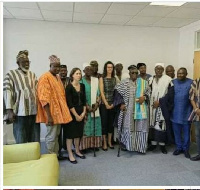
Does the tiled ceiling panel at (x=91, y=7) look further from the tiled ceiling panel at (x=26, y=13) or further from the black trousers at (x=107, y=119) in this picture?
the black trousers at (x=107, y=119)

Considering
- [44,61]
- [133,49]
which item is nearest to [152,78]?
[133,49]

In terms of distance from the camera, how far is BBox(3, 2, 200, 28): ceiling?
88.1 inches

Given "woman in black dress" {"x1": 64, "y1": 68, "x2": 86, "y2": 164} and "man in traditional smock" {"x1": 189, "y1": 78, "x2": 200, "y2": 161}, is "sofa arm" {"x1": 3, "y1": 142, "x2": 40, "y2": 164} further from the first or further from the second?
"man in traditional smock" {"x1": 189, "y1": 78, "x2": 200, "y2": 161}

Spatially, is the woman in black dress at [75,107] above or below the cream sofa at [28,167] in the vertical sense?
above

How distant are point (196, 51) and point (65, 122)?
202 centimetres

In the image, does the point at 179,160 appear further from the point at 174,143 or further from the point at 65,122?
the point at 65,122

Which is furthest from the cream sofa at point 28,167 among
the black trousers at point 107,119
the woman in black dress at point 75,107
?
the black trousers at point 107,119

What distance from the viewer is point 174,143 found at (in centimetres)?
271

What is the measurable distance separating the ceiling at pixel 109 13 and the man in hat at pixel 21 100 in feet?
1.87

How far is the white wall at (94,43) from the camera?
8.21ft

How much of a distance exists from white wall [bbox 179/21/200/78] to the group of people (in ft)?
0.94

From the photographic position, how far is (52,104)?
6.83 ft

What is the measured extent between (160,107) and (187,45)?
998mm

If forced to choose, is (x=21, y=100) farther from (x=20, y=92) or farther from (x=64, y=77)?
(x=64, y=77)
